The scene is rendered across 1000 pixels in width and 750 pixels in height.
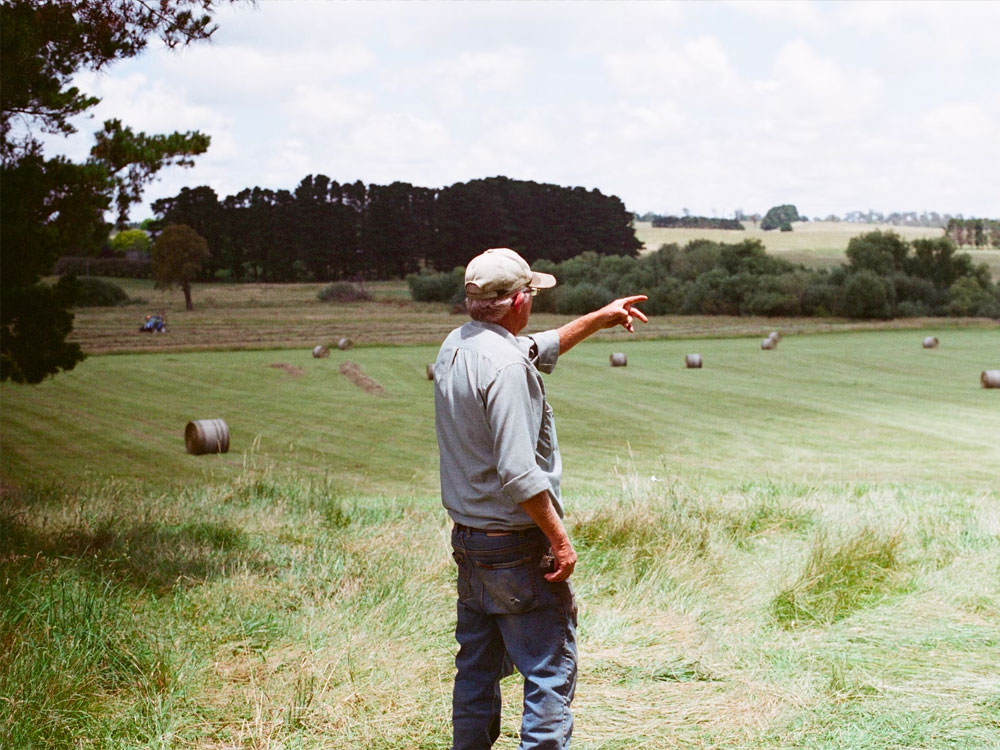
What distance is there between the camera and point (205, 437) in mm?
10859

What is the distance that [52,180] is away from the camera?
891 cm

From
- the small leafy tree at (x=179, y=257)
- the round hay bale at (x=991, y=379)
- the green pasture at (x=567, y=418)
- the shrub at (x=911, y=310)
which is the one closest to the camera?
the green pasture at (x=567, y=418)

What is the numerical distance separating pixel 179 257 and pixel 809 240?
2177cm

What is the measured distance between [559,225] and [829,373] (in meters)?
6.23

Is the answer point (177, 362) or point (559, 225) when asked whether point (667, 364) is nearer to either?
point (559, 225)

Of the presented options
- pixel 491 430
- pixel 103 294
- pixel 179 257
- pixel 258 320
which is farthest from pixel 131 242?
pixel 491 430

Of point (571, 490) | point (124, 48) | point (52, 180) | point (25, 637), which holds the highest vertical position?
point (124, 48)

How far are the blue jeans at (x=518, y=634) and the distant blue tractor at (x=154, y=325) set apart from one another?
48.6ft

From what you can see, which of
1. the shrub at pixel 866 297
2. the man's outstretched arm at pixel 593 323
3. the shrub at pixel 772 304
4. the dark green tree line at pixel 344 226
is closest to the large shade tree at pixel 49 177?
the man's outstretched arm at pixel 593 323

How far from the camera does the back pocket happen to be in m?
2.41

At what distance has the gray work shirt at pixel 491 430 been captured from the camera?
230cm

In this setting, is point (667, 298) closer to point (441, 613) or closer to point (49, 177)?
point (49, 177)

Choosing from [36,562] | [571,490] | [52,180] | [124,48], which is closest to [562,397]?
[571,490]

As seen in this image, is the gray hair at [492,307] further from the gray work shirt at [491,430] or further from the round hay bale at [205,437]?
the round hay bale at [205,437]
